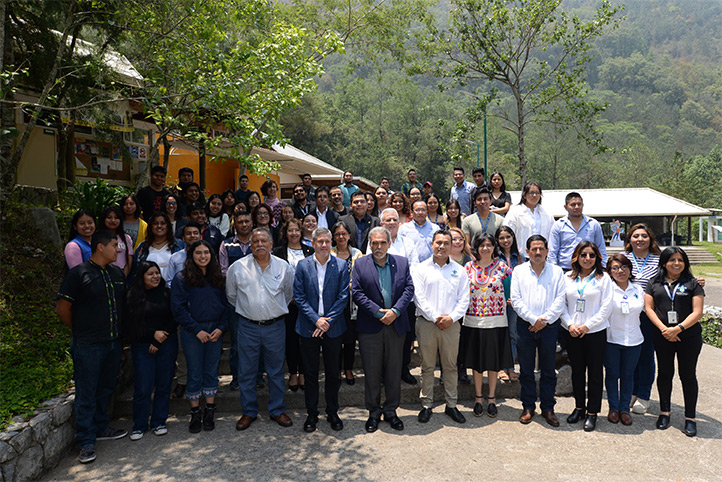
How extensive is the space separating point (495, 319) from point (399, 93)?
62.3m

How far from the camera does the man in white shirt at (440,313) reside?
5.21 metres

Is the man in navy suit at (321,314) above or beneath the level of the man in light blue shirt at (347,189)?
beneath

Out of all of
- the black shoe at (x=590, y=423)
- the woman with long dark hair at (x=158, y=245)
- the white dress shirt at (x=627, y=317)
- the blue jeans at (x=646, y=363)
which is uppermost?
the woman with long dark hair at (x=158, y=245)

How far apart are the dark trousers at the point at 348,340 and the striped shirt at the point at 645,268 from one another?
3147 millimetres

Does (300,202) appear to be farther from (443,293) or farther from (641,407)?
(641,407)

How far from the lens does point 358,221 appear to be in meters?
6.98

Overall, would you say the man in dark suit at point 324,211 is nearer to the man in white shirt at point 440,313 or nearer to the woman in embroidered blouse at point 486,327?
the man in white shirt at point 440,313

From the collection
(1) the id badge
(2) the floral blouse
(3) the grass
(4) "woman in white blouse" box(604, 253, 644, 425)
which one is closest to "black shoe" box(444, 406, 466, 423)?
(2) the floral blouse

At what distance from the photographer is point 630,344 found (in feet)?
17.0

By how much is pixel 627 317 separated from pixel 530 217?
181cm

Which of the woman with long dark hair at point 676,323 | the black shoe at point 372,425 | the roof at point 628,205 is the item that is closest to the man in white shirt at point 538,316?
the woman with long dark hair at point 676,323

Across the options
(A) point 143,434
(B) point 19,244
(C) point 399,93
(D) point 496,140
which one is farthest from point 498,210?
(D) point 496,140

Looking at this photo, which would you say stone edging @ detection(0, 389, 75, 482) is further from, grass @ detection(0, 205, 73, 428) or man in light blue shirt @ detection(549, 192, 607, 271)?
man in light blue shirt @ detection(549, 192, 607, 271)

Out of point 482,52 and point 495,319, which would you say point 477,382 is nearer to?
point 495,319
